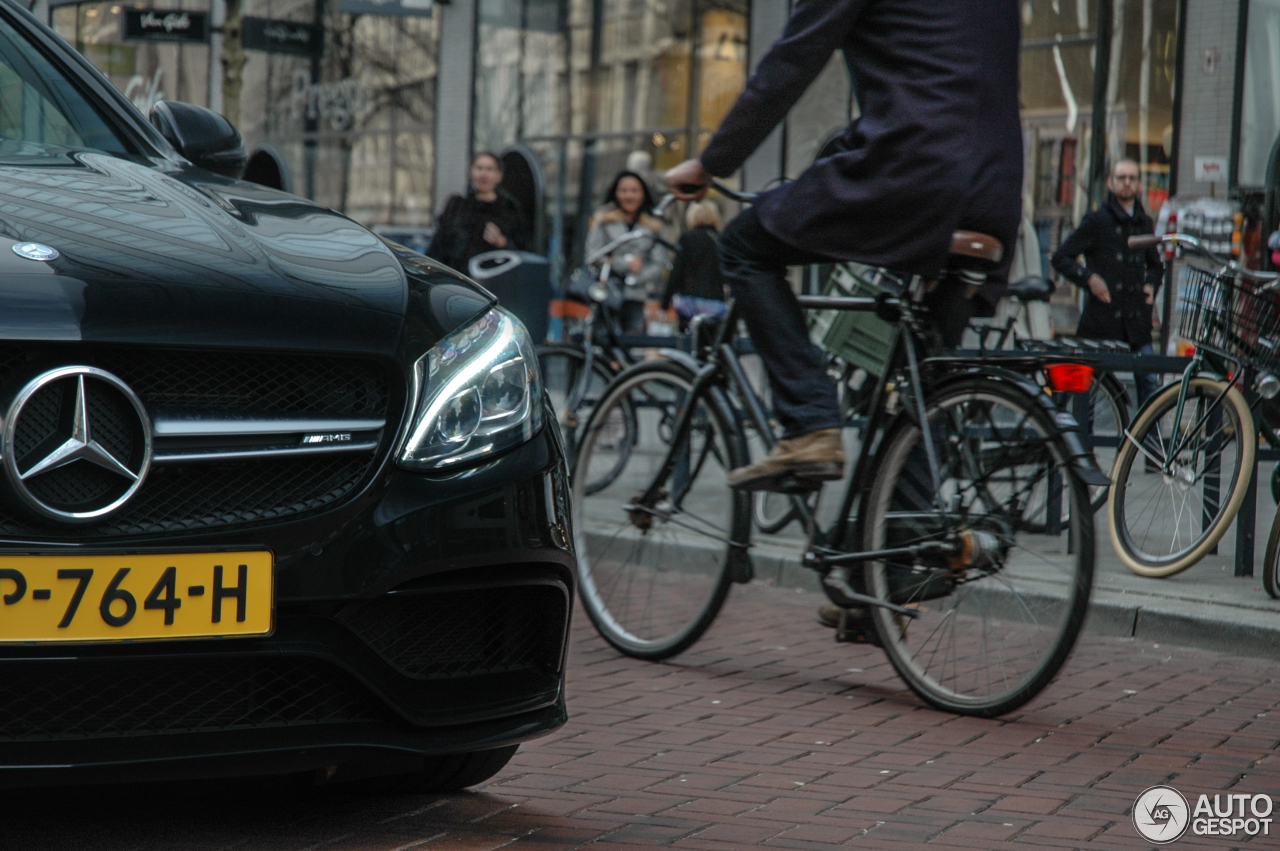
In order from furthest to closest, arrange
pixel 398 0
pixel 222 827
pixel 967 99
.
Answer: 1. pixel 398 0
2. pixel 967 99
3. pixel 222 827

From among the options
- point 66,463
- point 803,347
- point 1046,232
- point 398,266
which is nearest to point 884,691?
point 803,347

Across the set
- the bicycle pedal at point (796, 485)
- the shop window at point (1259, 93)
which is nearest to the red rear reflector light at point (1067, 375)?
the bicycle pedal at point (796, 485)

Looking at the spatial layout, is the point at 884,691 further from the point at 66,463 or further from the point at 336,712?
the point at 66,463

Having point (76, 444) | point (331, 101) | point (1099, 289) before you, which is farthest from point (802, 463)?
point (331, 101)

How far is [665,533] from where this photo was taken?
4.80 meters

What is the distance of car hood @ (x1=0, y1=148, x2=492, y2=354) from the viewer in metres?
2.58

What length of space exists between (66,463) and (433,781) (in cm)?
111

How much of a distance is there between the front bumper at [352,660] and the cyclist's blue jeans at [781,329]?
1.31 metres

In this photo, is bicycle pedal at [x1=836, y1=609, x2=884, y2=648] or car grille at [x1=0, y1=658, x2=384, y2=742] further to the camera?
bicycle pedal at [x1=836, y1=609, x2=884, y2=648]

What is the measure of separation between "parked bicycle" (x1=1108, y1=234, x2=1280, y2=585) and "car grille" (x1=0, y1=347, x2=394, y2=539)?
4.05m

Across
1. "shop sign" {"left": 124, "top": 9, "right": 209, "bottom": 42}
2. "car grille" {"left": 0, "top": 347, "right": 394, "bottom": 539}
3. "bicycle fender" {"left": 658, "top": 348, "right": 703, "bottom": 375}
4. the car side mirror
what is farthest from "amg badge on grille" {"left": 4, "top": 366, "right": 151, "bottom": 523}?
"shop sign" {"left": 124, "top": 9, "right": 209, "bottom": 42}

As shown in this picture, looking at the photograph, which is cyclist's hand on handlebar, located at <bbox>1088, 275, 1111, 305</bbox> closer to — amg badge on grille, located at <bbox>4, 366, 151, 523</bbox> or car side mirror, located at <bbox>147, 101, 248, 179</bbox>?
car side mirror, located at <bbox>147, 101, 248, 179</bbox>

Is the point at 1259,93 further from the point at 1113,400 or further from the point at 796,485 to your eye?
the point at 796,485

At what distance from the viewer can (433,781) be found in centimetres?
323
